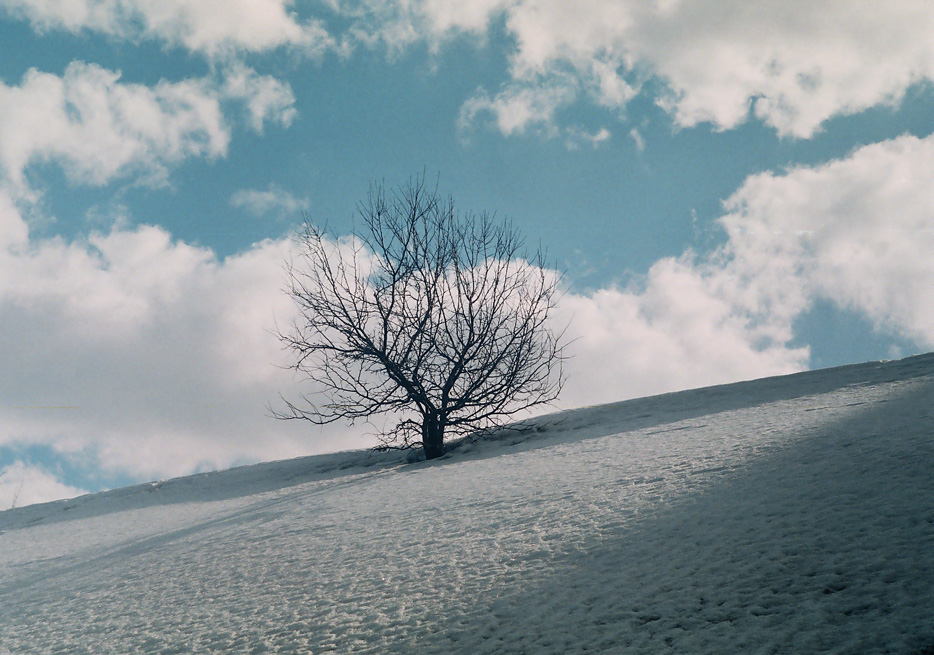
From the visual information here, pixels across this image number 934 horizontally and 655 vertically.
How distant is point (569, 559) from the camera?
3576 millimetres

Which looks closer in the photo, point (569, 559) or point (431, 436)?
point (569, 559)

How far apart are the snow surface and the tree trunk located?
13.1 feet

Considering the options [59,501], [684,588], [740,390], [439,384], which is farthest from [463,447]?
[684,588]

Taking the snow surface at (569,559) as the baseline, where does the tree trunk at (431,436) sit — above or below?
above

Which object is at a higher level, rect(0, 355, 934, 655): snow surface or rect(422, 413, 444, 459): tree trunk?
rect(422, 413, 444, 459): tree trunk

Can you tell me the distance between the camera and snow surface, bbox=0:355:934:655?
2619 mm

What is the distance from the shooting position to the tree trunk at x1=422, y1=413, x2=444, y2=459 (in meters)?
11.8

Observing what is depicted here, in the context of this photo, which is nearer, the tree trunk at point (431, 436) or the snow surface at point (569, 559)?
the snow surface at point (569, 559)

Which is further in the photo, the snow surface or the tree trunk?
the tree trunk

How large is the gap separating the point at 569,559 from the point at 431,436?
840 centimetres

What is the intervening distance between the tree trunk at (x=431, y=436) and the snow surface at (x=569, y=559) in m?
4.00

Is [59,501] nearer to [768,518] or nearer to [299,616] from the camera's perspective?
[299,616]

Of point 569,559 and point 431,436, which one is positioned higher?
point 431,436

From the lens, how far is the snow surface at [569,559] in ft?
8.59
